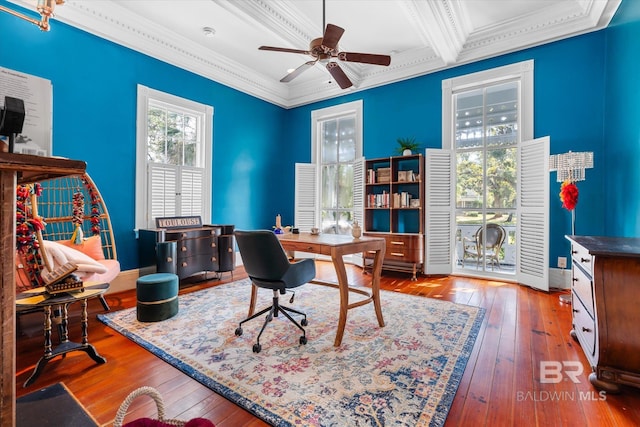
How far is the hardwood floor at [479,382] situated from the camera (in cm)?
158

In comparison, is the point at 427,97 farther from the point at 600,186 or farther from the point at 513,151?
the point at 600,186

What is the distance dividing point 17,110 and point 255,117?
A: 5548 mm

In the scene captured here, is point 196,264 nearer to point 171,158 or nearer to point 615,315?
point 171,158

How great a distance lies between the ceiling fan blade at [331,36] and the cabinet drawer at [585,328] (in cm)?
285

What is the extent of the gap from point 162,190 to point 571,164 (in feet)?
17.7

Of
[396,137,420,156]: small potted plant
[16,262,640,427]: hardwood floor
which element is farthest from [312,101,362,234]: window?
[16,262,640,427]: hardwood floor

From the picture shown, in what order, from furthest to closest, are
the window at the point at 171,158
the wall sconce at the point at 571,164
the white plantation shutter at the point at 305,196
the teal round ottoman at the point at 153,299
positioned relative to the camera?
the white plantation shutter at the point at 305,196
the window at the point at 171,158
the wall sconce at the point at 571,164
the teal round ottoman at the point at 153,299

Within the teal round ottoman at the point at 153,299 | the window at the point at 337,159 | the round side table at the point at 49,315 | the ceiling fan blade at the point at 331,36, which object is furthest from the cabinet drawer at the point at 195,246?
the ceiling fan blade at the point at 331,36

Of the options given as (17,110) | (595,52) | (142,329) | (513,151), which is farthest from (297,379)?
(595,52)

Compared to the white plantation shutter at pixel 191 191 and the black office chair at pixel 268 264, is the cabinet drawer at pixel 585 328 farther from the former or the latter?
the white plantation shutter at pixel 191 191

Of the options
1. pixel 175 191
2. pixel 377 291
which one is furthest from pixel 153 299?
pixel 175 191

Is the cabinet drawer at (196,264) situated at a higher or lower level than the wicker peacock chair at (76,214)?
lower

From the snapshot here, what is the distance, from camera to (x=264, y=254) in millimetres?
2387

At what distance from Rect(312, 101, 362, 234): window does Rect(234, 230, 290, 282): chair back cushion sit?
348 cm
